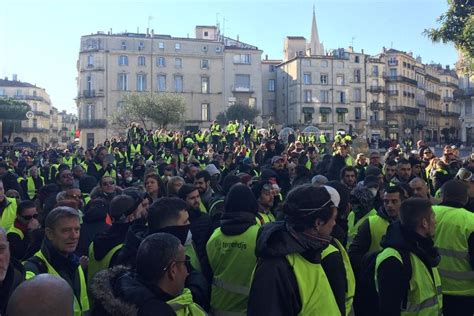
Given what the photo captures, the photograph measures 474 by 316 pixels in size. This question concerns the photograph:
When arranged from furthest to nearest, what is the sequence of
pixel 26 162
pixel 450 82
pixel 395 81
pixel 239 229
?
pixel 450 82 < pixel 395 81 < pixel 26 162 < pixel 239 229

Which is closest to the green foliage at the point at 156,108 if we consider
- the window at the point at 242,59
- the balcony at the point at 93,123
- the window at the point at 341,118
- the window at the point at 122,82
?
the window at the point at 122,82

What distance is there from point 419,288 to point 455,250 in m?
1.08

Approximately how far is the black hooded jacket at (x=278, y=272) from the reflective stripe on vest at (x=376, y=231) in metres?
2.00

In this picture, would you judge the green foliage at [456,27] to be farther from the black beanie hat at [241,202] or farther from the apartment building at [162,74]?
the apartment building at [162,74]

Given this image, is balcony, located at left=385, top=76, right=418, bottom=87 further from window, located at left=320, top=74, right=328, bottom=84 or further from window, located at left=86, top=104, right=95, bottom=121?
window, located at left=86, top=104, right=95, bottom=121

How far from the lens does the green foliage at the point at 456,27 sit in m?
19.9

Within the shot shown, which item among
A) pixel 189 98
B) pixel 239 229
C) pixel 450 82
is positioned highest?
pixel 450 82

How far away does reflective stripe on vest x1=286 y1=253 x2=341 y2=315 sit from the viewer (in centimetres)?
301

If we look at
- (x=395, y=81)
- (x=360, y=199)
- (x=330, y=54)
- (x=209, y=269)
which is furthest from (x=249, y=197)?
(x=395, y=81)

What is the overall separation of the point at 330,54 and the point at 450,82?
138 feet

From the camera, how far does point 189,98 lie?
64875mm

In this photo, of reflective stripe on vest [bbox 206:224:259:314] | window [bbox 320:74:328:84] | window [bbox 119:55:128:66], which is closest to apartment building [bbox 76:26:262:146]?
window [bbox 119:55:128:66]

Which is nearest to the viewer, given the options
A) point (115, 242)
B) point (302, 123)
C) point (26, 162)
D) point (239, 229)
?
point (239, 229)

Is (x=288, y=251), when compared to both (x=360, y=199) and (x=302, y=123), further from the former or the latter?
(x=302, y=123)
